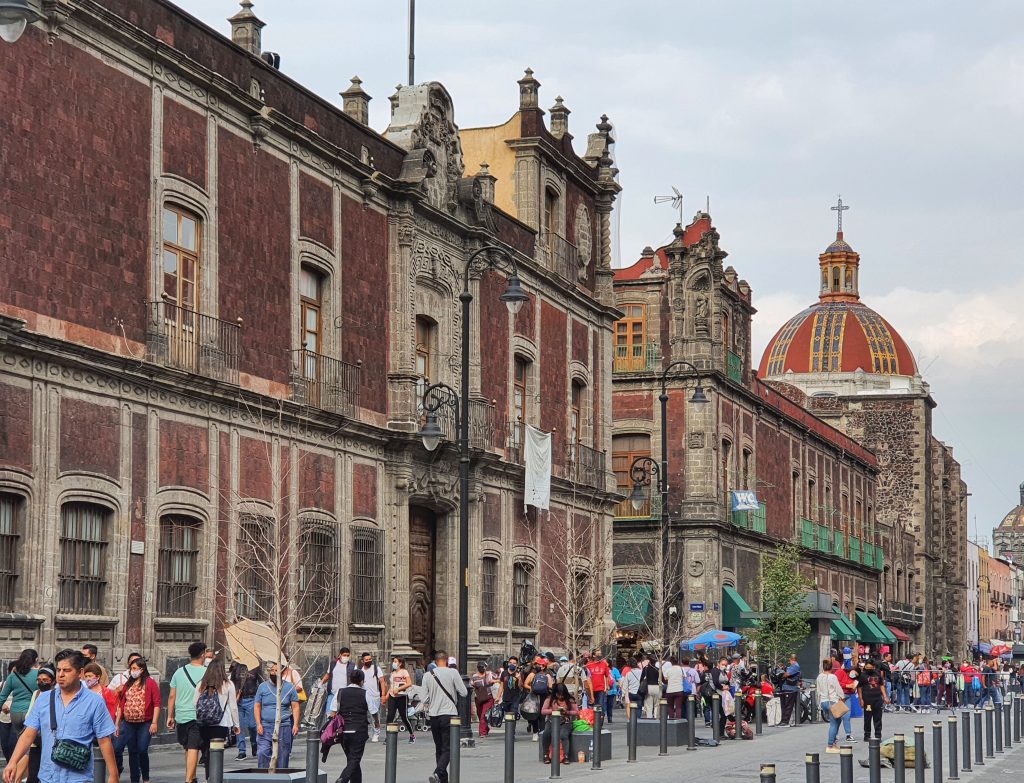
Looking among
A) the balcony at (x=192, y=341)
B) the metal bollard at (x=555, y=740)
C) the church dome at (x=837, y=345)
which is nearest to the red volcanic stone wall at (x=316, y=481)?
the balcony at (x=192, y=341)

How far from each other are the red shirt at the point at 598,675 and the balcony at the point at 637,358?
21.6 metres

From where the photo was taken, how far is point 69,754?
11133 mm

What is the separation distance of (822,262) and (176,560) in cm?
10550

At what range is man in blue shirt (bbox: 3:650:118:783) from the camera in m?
11.2

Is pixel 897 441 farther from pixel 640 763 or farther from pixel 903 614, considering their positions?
pixel 640 763

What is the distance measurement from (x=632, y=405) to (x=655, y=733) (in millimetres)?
28557

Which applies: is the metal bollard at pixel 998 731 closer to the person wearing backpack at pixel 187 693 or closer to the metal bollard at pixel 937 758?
the metal bollard at pixel 937 758

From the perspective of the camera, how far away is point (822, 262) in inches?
4975

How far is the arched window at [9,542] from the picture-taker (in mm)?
21828

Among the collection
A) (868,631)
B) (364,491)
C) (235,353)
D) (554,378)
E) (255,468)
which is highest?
(554,378)

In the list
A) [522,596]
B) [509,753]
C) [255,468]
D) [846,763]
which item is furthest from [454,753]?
[522,596]

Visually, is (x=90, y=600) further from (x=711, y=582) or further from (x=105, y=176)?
(x=711, y=582)

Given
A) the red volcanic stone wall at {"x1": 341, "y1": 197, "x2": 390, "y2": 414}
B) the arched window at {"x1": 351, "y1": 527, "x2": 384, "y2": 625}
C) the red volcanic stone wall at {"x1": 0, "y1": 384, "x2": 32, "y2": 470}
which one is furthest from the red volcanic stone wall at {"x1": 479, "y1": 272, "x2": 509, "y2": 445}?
the red volcanic stone wall at {"x1": 0, "y1": 384, "x2": 32, "y2": 470}

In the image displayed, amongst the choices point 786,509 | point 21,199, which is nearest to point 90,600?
point 21,199
